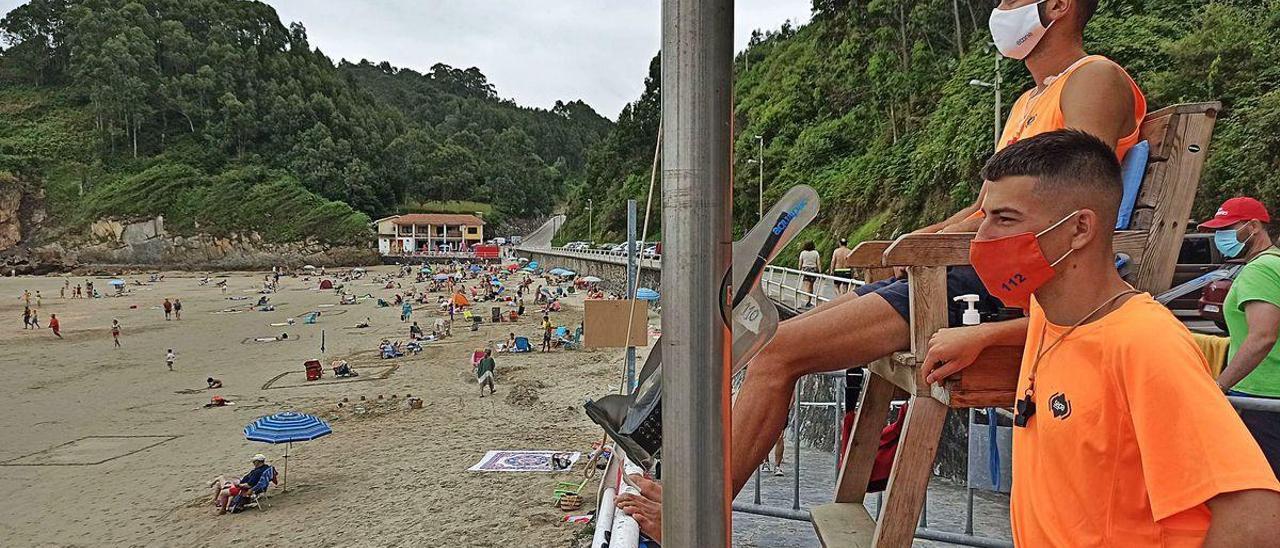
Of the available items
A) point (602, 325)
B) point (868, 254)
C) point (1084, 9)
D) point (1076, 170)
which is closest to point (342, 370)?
point (602, 325)

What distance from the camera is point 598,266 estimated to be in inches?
2068

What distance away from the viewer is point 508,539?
9.15m

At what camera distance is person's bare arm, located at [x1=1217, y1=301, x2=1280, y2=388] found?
264 centimetres

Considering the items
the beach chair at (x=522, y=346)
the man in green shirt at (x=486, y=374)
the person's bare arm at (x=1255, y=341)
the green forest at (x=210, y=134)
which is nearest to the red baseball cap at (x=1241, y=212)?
the person's bare arm at (x=1255, y=341)

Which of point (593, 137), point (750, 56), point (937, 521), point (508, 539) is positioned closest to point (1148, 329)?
point (937, 521)

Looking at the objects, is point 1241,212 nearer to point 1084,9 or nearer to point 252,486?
point 1084,9

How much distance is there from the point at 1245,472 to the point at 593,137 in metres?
156

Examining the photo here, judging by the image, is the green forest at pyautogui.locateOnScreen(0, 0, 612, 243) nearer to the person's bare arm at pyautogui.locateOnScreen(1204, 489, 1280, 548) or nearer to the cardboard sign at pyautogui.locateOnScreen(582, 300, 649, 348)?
the cardboard sign at pyautogui.locateOnScreen(582, 300, 649, 348)

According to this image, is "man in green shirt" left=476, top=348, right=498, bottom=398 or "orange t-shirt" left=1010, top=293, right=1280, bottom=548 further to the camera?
"man in green shirt" left=476, top=348, right=498, bottom=398

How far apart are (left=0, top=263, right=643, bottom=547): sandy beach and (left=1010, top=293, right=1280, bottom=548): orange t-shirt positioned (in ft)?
26.7

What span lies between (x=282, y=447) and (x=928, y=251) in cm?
1486

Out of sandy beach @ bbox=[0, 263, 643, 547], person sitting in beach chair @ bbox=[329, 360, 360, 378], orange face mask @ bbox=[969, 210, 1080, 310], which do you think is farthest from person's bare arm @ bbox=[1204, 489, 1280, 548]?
person sitting in beach chair @ bbox=[329, 360, 360, 378]

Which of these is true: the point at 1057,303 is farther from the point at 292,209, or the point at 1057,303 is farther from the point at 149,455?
the point at 292,209

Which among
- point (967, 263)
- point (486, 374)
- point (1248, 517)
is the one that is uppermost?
point (967, 263)
